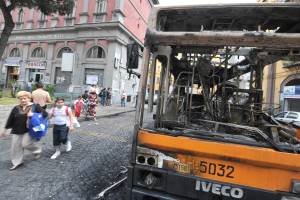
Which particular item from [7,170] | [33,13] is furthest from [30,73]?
[7,170]

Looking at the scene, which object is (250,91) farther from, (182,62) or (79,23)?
(79,23)

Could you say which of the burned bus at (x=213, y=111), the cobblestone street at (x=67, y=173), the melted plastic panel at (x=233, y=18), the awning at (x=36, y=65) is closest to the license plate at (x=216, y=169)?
the burned bus at (x=213, y=111)

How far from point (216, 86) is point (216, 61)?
0.40 meters

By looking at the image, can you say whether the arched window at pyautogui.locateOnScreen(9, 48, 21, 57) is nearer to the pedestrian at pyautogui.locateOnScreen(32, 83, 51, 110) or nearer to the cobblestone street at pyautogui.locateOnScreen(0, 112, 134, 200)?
the pedestrian at pyautogui.locateOnScreen(32, 83, 51, 110)

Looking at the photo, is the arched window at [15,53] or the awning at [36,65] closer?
the awning at [36,65]

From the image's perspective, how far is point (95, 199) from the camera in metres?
4.72

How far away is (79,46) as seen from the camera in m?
30.8

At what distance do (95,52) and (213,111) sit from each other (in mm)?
26610

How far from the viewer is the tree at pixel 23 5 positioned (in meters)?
17.5

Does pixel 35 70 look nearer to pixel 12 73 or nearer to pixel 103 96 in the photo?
pixel 12 73

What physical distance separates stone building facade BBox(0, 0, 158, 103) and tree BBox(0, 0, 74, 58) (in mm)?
9109

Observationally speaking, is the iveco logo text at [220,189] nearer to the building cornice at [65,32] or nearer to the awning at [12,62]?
the building cornice at [65,32]

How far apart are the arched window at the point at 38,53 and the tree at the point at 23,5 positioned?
52.4 feet

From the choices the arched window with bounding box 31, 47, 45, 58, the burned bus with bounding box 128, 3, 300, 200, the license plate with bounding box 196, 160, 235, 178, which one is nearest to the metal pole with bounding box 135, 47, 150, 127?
the burned bus with bounding box 128, 3, 300, 200
